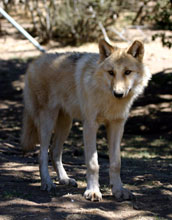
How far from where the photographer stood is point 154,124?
34.2 feet

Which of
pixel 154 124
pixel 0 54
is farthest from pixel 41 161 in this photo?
pixel 0 54

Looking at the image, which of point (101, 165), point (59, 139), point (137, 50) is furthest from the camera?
point (101, 165)

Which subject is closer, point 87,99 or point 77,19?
point 87,99

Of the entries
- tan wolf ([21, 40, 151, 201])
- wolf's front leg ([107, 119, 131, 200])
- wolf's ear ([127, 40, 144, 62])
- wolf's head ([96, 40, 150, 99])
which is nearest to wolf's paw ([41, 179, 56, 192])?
tan wolf ([21, 40, 151, 201])

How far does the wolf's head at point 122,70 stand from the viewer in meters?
4.20

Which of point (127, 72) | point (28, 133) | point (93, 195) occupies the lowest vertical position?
point (93, 195)

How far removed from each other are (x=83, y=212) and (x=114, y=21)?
45.3 feet

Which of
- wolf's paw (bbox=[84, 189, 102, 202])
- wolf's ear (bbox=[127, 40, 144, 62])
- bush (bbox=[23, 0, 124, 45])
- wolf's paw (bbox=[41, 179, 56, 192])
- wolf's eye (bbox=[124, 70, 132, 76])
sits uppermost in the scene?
bush (bbox=[23, 0, 124, 45])

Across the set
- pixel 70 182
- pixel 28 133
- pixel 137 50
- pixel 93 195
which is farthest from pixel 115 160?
pixel 28 133

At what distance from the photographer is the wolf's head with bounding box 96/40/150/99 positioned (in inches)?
165

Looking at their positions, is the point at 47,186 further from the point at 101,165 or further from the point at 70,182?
the point at 101,165

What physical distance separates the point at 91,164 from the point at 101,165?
216cm

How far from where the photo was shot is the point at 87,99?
4637mm

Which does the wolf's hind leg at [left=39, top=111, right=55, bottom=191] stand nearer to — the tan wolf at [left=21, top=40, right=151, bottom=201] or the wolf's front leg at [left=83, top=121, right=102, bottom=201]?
the tan wolf at [left=21, top=40, right=151, bottom=201]
